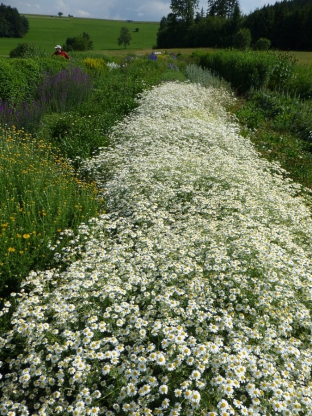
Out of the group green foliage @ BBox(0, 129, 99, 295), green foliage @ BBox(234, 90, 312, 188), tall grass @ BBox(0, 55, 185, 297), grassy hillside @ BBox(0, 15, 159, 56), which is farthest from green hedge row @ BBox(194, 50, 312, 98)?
grassy hillside @ BBox(0, 15, 159, 56)

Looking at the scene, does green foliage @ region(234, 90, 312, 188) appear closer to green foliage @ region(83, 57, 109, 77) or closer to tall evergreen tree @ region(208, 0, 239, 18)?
green foliage @ region(83, 57, 109, 77)

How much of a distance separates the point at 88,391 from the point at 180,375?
2.17ft

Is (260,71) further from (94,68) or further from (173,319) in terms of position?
(173,319)

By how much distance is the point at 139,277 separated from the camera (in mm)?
3092

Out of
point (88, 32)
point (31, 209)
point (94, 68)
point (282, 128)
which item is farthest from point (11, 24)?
point (31, 209)

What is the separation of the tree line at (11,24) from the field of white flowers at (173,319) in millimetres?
74532

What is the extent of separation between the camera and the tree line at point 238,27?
45656mm

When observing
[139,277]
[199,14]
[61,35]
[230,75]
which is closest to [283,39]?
[199,14]

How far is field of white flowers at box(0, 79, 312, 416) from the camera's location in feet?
7.32

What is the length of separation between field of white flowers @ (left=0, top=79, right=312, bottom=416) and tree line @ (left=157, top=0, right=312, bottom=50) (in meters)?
34.3

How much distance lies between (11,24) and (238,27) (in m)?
44.9

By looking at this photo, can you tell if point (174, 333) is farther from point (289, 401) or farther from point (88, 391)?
point (289, 401)

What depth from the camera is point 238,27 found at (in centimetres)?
5312

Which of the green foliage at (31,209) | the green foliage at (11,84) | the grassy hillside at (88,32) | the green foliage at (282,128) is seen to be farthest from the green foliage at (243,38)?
the green foliage at (31,209)
